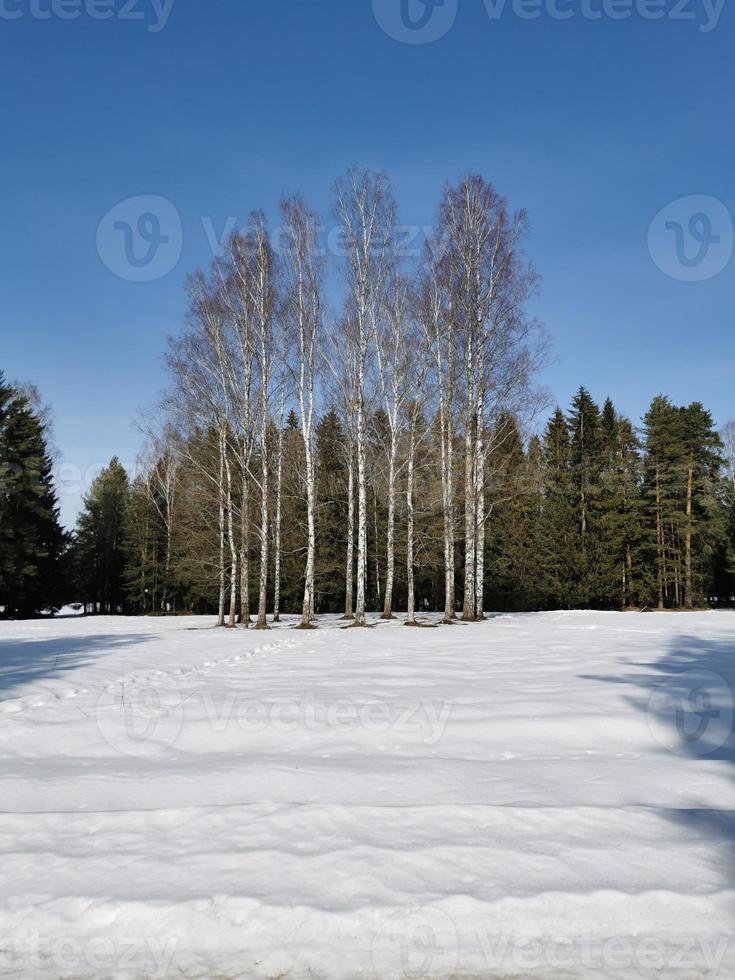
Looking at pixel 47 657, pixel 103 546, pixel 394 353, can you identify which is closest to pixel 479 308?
pixel 394 353

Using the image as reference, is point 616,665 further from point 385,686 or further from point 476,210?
point 476,210

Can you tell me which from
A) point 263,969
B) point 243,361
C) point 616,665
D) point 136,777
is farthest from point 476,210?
point 263,969

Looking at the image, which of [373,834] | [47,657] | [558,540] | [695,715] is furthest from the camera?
[558,540]

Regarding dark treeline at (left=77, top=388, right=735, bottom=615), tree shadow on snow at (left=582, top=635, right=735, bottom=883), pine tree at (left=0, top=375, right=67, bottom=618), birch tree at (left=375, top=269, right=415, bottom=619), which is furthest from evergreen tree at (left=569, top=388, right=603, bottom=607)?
pine tree at (left=0, top=375, right=67, bottom=618)

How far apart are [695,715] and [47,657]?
8.31 meters

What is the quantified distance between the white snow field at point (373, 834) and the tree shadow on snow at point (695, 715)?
26 millimetres

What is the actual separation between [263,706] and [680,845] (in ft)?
12.5

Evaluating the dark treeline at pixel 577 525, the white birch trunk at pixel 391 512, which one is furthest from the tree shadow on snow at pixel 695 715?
the dark treeline at pixel 577 525

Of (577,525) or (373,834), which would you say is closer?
(373,834)

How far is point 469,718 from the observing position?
503 centimetres

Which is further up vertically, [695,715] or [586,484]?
[586,484]

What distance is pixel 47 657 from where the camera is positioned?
9008mm

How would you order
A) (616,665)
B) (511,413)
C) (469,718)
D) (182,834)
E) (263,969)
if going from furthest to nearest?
(511,413) → (616,665) → (469,718) → (182,834) → (263,969)

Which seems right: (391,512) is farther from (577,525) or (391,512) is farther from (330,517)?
(577,525)
